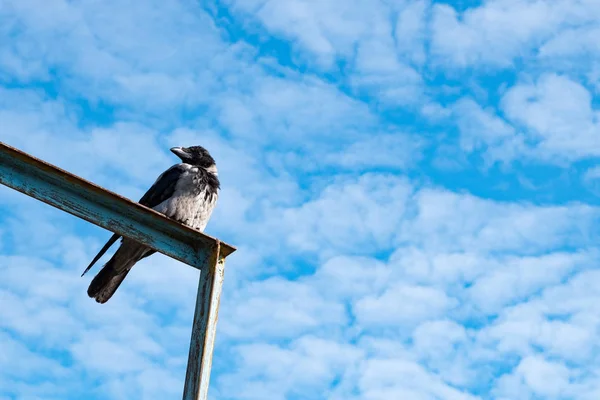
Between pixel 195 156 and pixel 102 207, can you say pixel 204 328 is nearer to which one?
pixel 102 207

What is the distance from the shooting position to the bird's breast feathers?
6.94 metres

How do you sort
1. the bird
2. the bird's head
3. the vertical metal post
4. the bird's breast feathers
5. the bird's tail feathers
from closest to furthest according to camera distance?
the vertical metal post < the bird's tail feathers < the bird < the bird's breast feathers < the bird's head

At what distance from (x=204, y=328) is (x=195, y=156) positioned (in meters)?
4.91

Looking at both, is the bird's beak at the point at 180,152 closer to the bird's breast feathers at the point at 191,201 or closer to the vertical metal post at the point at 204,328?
the bird's breast feathers at the point at 191,201

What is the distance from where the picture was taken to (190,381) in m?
3.11

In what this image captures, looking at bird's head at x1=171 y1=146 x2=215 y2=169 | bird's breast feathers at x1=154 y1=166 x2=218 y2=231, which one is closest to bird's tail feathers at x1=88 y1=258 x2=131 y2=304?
bird's breast feathers at x1=154 y1=166 x2=218 y2=231

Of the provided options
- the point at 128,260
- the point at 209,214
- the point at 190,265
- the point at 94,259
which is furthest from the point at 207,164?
the point at 190,265

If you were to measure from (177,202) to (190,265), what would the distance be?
11.4 feet

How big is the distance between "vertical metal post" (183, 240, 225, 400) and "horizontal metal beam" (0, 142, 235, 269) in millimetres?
75

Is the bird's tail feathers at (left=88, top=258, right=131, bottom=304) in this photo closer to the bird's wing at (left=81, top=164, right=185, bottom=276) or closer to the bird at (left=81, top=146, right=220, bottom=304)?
the bird at (left=81, top=146, right=220, bottom=304)

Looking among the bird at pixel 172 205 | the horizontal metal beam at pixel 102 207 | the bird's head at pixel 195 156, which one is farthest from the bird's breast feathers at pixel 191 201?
the horizontal metal beam at pixel 102 207

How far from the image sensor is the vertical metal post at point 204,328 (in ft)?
10.1

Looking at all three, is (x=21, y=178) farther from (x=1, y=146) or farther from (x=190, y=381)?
(x=190, y=381)

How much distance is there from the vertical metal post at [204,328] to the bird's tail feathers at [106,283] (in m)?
3.04
